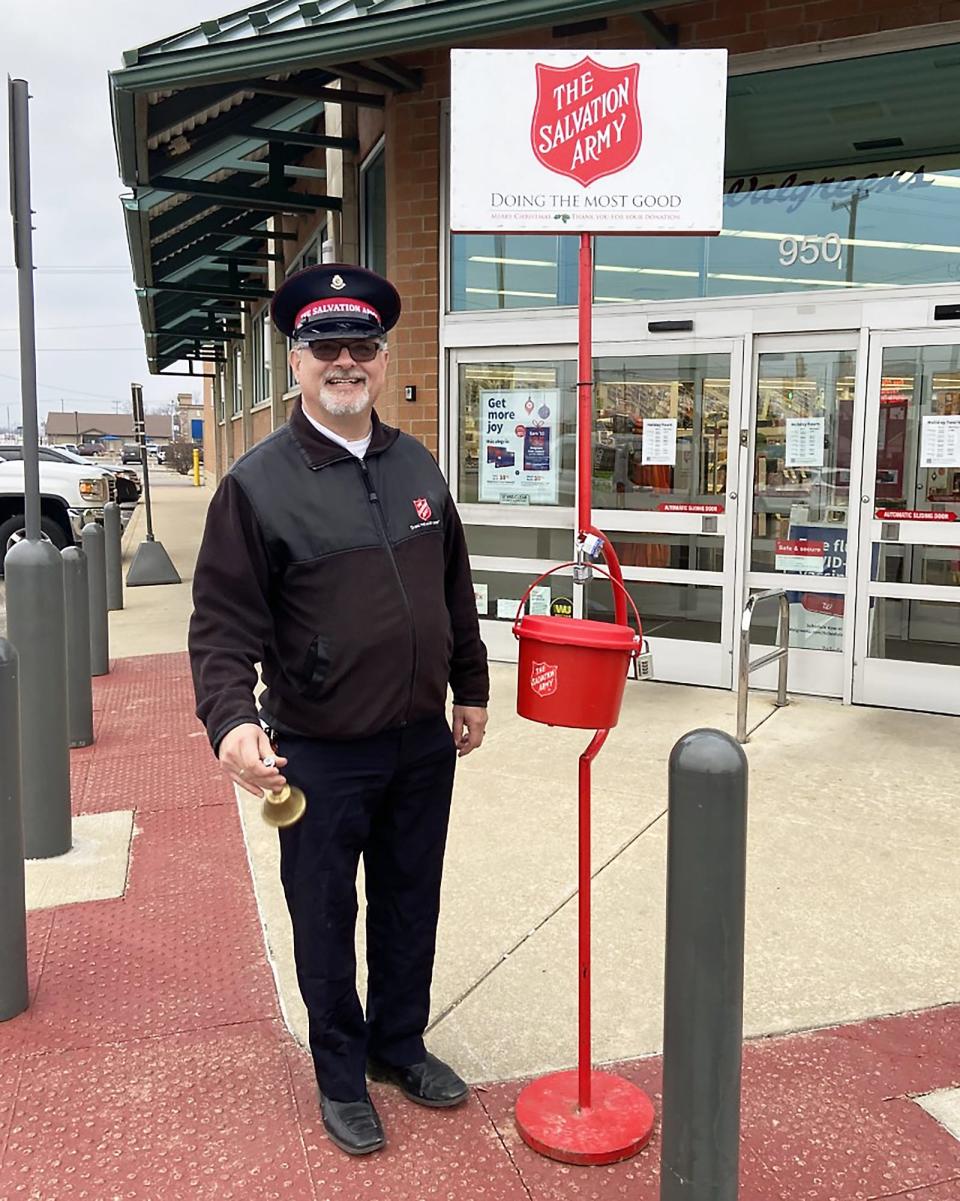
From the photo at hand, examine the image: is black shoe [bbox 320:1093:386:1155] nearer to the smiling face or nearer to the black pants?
the black pants

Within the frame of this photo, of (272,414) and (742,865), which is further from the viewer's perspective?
(272,414)

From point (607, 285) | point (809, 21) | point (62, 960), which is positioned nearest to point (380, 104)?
point (607, 285)

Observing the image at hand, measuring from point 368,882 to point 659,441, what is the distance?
4.61 metres

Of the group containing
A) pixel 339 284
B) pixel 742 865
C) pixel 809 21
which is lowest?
pixel 742 865

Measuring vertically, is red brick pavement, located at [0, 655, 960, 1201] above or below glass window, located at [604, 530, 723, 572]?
below

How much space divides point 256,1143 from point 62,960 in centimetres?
117

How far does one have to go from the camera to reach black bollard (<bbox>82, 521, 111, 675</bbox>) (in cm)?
718

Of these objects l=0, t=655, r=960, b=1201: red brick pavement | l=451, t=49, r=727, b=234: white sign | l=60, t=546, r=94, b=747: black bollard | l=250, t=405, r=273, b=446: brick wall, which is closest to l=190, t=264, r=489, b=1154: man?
l=0, t=655, r=960, b=1201: red brick pavement

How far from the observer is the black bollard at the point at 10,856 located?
302 cm

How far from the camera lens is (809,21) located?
5.89 m

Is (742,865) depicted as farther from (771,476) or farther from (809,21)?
(809,21)

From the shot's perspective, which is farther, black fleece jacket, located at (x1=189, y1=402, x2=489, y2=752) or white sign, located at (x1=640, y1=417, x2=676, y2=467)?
white sign, located at (x1=640, y1=417, x2=676, y2=467)

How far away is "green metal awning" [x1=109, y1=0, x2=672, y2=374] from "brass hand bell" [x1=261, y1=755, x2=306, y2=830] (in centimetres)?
425

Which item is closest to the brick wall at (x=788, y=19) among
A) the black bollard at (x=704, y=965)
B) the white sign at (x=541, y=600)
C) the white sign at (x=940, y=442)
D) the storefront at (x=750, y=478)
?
the storefront at (x=750, y=478)
